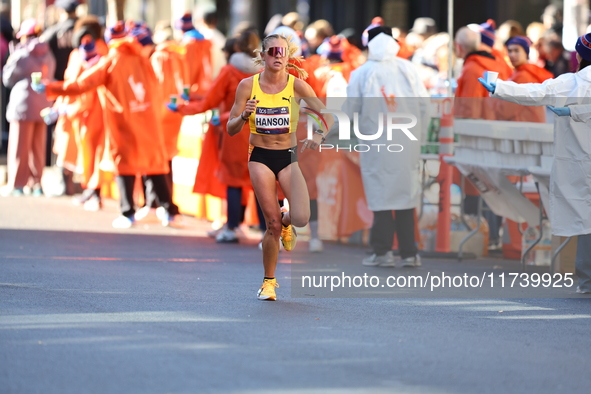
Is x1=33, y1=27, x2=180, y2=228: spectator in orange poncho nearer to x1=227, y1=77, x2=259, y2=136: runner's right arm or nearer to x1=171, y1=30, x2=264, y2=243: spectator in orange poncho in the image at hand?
x1=171, y1=30, x2=264, y2=243: spectator in orange poncho

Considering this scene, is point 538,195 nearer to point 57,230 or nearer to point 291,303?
point 291,303

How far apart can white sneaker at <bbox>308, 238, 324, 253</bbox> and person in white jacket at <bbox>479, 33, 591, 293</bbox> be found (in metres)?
1.82

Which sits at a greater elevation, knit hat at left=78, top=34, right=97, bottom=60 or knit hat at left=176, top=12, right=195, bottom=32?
knit hat at left=176, top=12, right=195, bottom=32

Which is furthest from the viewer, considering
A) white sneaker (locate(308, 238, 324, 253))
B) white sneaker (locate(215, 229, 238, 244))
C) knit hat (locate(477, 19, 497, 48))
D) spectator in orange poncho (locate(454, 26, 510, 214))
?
knit hat (locate(477, 19, 497, 48))

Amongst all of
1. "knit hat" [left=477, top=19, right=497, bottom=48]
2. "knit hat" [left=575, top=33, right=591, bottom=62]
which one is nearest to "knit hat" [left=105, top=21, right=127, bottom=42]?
"knit hat" [left=477, top=19, right=497, bottom=48]

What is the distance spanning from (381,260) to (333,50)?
3.62 metres

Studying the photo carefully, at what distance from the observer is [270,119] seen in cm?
780

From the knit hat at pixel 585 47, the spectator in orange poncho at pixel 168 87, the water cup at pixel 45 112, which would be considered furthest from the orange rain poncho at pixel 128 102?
the knit hat at pixel 585 47

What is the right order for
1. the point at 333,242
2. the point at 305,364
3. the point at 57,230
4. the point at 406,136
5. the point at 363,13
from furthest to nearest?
1. the point at 363,13
2. the point at 57,230
3. the point at 333,242
4. the point at 406,136
5. the point at 305,364

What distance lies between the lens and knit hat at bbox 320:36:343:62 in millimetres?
12711

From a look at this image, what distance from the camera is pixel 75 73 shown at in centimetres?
1405

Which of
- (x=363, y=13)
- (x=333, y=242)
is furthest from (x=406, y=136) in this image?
(x=363, y=13)

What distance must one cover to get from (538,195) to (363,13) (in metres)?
18.0

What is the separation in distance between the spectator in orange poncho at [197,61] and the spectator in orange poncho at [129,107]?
39.7 inches
